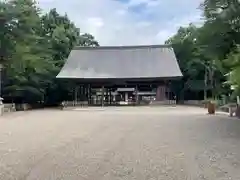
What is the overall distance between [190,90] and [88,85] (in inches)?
376

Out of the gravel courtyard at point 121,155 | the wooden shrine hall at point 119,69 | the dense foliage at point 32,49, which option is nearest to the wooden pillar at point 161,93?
the wooden shrine hall at point 119,69

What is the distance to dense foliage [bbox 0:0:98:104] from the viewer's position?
1046 inches

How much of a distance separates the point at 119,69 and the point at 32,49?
25.6 feet

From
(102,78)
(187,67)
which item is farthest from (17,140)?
(187,67)

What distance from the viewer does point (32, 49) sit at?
31281 millimetres

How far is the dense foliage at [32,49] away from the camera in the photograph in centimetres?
2657

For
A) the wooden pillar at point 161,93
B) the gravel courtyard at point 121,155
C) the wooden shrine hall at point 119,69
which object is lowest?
the gravel courtyard at point 121,155

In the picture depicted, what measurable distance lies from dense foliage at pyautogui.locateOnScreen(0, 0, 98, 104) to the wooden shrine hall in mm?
1630

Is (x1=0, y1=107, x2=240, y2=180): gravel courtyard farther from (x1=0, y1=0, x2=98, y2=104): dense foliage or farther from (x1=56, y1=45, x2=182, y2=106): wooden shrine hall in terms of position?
(x1=56, y1=45, x2=182, y2=106): wooden shrine hall

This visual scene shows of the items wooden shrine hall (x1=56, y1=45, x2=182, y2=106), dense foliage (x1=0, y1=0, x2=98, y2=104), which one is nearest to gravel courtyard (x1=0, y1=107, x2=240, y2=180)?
dense foliage (x1=0, y1=0, x2=98, y2=104)

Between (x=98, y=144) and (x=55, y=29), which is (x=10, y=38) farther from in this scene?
(x=98, y=144)

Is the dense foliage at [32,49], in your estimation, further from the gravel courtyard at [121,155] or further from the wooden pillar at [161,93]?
the gravel courtyard at [121,155]

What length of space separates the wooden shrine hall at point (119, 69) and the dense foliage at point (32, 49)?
5.35 feet

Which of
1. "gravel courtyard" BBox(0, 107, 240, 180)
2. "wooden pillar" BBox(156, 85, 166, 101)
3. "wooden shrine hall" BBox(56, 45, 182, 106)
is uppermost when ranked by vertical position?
"wooden shrine hall" BBox(56, 45, 182, 106)
